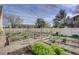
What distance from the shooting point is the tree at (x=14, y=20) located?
1544 mm

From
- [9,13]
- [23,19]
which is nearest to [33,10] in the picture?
[23,19]

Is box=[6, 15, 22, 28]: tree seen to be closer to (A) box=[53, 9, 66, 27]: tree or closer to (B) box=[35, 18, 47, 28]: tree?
(B) box=[35, 18, 47, 28]: tree

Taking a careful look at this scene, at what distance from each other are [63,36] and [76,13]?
24 centimetres

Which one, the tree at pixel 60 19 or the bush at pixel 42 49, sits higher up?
the tree at pixel 60 19

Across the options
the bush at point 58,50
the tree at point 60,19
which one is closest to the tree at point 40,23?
the tree at point 60,19

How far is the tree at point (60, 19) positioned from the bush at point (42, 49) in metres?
0.22

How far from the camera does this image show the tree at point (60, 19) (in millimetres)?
1534

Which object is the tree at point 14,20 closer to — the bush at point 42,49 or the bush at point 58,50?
the bush at point 42,49

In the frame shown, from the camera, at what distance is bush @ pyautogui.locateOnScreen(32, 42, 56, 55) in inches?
59.3

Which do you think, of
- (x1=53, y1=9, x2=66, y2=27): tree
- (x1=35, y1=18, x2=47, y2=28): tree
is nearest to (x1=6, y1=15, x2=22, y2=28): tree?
(x1=35, y1=18, x2=47, y2=28): tree

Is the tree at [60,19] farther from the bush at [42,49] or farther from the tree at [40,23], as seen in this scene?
the bush at [42,49]

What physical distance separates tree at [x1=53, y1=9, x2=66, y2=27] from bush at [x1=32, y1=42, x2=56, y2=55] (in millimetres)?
218
